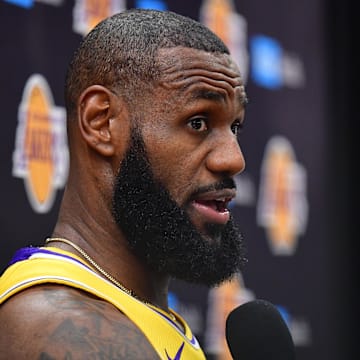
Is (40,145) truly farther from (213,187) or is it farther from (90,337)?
(90,337)

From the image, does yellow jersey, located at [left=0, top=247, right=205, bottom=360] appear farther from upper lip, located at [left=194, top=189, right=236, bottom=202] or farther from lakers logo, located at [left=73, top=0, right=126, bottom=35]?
lakers logo, located at [left=73, top=0, right=126, bottom=35]

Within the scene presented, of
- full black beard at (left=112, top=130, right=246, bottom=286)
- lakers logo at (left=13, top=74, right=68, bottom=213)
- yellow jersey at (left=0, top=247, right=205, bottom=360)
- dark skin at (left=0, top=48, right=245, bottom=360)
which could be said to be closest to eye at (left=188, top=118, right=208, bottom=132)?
dark skin at (left=0, top=48, right=245, bottom=360)

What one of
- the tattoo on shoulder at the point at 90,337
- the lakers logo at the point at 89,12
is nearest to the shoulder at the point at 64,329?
the tattoo on shoulder at the point at 90,337

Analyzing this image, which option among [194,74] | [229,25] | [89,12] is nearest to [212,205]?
[194,74]

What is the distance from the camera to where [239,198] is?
357 cm

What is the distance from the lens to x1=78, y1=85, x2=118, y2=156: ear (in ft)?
6.55

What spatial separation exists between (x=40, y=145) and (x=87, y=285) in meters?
0.94

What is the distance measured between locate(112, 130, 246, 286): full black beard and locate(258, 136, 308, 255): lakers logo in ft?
5.58

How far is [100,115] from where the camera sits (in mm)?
2004

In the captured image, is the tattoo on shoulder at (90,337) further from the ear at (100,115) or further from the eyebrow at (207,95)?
the eyebrow at (207,95)

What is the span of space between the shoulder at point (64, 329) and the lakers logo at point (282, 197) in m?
2.01

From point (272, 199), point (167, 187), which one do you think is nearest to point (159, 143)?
point (167, 187)

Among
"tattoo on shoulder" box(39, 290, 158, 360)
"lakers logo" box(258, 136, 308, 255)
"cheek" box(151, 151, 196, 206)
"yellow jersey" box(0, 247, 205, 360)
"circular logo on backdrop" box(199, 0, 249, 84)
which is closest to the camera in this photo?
"tattoo on shoulder" box(39, 290, 158, 360)

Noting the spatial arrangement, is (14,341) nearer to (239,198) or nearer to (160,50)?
(160,50)
